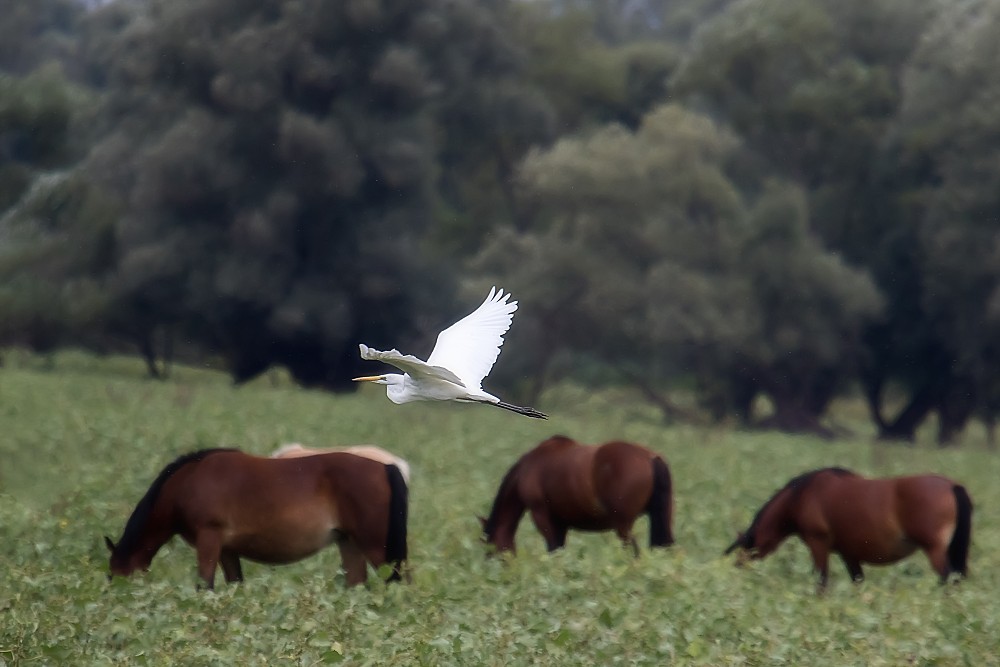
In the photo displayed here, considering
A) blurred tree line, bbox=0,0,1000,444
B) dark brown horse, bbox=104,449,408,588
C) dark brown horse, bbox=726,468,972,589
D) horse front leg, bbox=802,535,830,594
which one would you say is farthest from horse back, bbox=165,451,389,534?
blurred tree line, bbox=0,0,1000,444

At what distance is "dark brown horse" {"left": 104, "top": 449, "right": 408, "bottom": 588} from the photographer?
8914 millimetres

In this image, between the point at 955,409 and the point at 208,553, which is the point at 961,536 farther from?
the point at 955,409

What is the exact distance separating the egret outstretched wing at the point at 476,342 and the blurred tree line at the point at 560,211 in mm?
20731

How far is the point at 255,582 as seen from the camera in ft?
28.5

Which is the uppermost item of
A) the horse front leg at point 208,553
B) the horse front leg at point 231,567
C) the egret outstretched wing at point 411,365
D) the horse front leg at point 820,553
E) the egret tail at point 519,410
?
the egret outstretched wing at point 411,365

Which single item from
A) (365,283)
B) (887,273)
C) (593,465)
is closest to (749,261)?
(887,273)

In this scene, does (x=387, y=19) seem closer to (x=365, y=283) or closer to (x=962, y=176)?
(x=365, y=283)

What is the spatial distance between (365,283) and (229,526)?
21.4m

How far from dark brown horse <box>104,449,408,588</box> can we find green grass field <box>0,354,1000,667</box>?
0.23 meters

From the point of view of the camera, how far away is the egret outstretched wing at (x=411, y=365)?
7.21m

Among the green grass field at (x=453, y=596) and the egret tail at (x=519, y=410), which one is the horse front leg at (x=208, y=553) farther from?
the egret tail at (x=519, y=410)

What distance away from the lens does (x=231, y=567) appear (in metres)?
9.26

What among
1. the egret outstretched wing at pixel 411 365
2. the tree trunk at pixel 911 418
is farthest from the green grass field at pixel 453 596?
the tree trunk at pixel 911 418

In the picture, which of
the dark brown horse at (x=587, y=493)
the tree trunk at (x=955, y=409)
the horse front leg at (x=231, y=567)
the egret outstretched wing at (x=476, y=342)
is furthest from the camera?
the tree trunk at (x=955, y=409)
